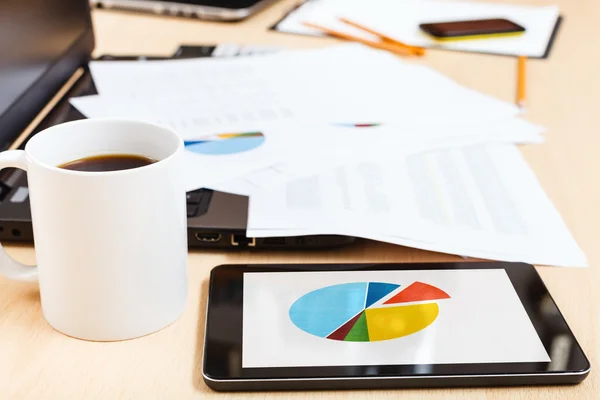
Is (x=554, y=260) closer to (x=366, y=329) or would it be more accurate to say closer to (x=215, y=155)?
(x=366, y=329)

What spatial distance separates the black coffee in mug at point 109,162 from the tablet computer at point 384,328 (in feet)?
0.32

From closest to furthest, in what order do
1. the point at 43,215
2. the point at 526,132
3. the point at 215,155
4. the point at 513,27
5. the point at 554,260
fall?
the point at 43,215
the point at 554,260
the point at 215,155
the point at 526,132
the point at 513,27

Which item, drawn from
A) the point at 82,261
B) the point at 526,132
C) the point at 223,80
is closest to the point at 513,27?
the point at 526,132

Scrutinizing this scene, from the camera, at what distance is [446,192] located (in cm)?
59

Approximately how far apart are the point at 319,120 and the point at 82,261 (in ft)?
1.21

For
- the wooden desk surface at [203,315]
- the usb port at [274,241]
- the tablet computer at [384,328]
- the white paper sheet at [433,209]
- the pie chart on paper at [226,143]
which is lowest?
the wooden desk surface at [203,315]

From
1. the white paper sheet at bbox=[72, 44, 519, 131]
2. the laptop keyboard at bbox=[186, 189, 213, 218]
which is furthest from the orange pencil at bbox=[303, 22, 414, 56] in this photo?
the laptop keyboard at bbox=[186, 189, 213, 218]

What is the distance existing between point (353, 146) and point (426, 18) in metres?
0.59

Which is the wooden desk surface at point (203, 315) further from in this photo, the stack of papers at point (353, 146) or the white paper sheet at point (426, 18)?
the white paper sheet at point (426, 18)

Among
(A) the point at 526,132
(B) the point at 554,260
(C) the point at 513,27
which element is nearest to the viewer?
(B) the point at 554,260

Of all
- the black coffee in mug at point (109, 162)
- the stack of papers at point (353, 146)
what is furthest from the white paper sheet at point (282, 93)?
the black coffee in mug at point (109, 162)

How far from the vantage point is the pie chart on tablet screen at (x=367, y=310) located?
427mm

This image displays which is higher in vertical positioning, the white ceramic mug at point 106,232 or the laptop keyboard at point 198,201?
the white ceramic mug at point 106,232

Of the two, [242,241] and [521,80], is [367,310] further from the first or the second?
[521,80]
